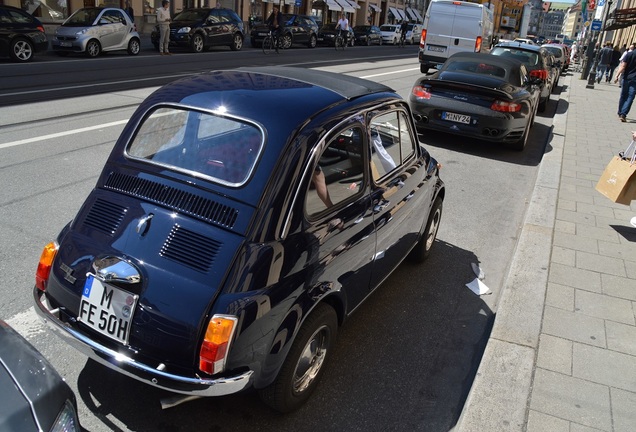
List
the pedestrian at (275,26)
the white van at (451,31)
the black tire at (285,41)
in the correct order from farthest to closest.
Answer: the black tire at (285,41), the pedestrian at (275,26), the white van at (451,31)

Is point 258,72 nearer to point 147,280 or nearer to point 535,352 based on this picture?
point 147,280

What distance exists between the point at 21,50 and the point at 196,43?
7.34 m

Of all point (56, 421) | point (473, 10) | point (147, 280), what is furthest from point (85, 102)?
point (473, 10)

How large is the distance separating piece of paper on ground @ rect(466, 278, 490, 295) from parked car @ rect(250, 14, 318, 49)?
945 inches

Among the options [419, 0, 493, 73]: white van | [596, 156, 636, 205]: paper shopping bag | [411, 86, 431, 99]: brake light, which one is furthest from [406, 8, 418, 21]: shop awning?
[596, 156, 636, 205]: paper shopping bag

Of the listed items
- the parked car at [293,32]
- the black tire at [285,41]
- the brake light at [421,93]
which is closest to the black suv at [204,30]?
the parked car at [293,32]

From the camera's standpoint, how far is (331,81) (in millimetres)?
3695

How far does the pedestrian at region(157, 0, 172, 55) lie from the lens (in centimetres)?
2000

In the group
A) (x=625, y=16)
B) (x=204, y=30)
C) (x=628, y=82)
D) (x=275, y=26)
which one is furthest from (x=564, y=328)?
(x=625, y=16)

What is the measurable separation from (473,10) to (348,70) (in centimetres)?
588

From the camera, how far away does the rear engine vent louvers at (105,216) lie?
2.88 meters

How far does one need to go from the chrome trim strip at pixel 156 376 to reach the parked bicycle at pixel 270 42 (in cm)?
2359

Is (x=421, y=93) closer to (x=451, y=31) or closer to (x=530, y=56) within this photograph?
(x=530, y=56)

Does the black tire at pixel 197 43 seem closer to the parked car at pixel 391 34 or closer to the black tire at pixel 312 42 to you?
the black tire at pixel 312 42
